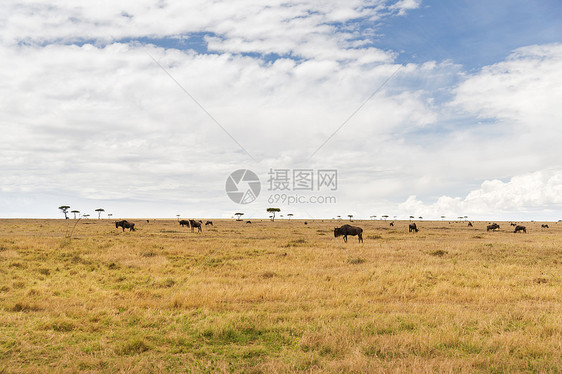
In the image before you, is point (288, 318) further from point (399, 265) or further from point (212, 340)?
point (399, 265)

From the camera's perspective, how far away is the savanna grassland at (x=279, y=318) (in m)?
6.86

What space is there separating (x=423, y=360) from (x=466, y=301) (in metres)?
6.66

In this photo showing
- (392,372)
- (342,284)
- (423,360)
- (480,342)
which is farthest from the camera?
(342,284)

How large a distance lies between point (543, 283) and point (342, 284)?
8.98m

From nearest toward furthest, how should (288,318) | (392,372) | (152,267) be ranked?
(392,372)
(288,318)
(152,267)

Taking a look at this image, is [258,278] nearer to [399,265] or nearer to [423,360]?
[399,265]

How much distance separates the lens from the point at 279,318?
973 centimetres

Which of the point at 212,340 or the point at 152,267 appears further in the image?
the point at 152,267

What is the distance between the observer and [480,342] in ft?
25.2

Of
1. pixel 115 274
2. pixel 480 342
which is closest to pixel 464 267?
pixel 480 342

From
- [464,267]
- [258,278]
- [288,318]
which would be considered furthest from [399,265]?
[288,318]

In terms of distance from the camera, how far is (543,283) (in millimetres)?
15242

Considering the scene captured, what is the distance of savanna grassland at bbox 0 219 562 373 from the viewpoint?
22.5 ft

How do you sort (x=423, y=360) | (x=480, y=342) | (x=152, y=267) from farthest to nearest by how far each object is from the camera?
(x=152, y=267)
(x=480, y=342)
(x=423, y=360)
